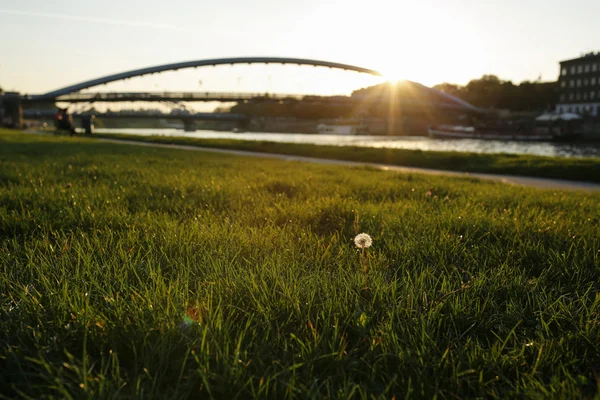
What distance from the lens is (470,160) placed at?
1641 centimetres

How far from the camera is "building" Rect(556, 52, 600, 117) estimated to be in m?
112

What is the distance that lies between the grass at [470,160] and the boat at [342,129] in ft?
240

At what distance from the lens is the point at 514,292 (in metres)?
2.19

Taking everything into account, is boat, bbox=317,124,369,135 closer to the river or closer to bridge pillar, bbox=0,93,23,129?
the river

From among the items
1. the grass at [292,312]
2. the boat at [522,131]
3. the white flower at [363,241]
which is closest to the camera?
the grass at [292,312]

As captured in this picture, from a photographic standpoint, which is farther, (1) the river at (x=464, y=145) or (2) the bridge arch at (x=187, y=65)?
(2) the bridge arch at (x=187, y=65)

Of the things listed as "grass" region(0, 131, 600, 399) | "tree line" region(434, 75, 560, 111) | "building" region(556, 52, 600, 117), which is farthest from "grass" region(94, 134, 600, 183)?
"tree line" region(434, 75, 560, 111)

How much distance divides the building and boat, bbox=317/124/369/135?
63.8 meters

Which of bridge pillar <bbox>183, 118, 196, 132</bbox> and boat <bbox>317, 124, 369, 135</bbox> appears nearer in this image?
bridge pillar <bbox>183, 118, 196, 132</bbox>

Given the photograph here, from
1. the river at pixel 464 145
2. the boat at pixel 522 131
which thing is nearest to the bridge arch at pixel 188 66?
the boat at pixel 522 131

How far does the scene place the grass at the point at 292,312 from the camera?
54.1 inches

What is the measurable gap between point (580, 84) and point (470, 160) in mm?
126841

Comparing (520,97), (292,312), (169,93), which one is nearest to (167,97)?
(169,93)

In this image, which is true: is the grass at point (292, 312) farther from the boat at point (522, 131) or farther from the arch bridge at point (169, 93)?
the boat at point (522, 131)
